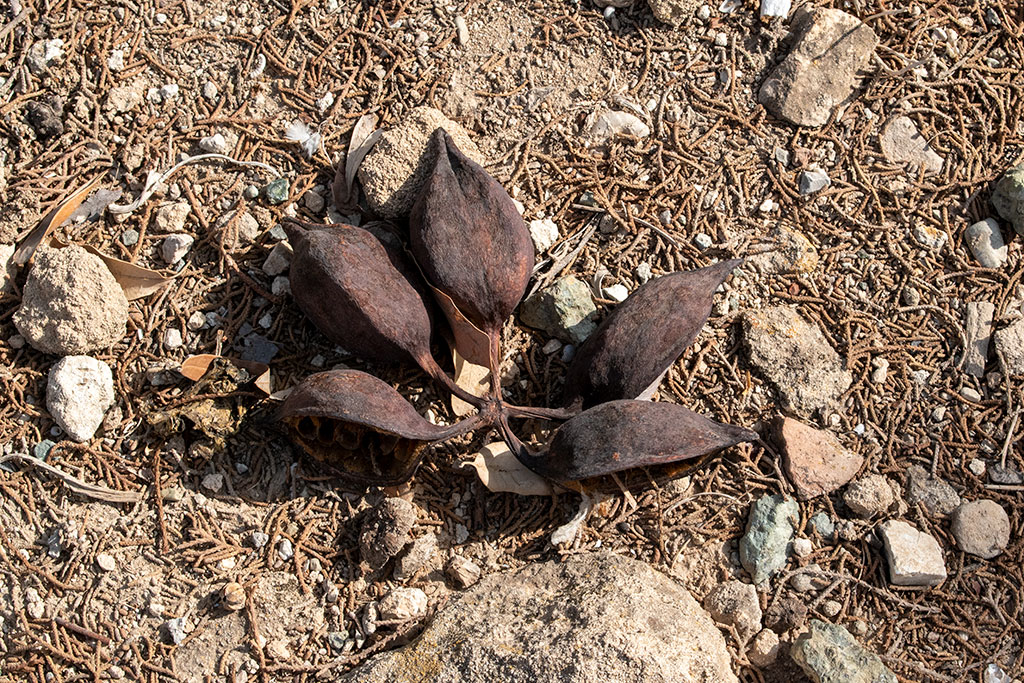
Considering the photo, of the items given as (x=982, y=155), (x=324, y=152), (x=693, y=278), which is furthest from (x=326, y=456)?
(x=982, y=155)

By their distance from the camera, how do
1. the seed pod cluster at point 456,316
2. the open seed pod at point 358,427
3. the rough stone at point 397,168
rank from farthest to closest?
the rough stone at point 397,168 → the seed pod cluster at point 456,316 → the open seed pod at point 358,427

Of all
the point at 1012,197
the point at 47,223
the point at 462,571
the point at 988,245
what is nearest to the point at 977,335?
the point at 988,245

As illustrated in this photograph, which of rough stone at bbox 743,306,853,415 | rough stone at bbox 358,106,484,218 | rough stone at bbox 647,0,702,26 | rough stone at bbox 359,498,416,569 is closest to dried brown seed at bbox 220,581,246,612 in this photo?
rough stone at bbox 359,498,416,569

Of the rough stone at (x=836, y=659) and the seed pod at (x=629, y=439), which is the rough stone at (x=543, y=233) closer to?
the seed pod at (x=629, y=439)

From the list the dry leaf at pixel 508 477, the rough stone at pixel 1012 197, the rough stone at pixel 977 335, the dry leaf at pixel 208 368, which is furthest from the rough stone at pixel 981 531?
the dry leaf at pixel 208 368

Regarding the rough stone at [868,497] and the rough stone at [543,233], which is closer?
the rough stone at [868,497]
